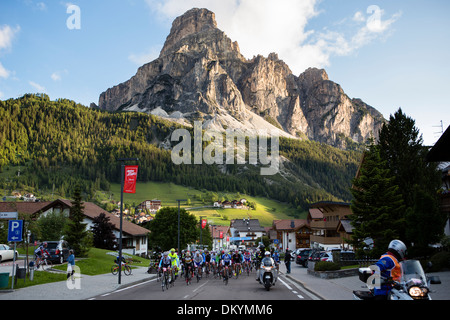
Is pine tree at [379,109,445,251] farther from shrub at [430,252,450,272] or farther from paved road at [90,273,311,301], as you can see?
paved road at [90,273,311,301]

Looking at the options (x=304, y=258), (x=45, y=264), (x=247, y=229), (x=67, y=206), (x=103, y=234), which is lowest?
(x=247, y=229)

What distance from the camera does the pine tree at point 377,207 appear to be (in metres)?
30.3

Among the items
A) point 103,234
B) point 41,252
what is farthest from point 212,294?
point 103,234

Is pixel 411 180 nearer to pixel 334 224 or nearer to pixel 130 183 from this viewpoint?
pixel 130 183

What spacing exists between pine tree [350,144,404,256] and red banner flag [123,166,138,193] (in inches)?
706

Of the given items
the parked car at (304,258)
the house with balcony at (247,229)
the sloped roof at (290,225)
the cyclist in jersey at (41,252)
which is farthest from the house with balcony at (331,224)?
the house with balcony at (247,229)

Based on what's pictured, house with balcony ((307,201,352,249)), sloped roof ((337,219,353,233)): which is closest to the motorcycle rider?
sloped roof ((337,219,353,233))

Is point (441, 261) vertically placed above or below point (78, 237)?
above

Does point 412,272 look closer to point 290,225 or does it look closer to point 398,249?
point 398,249

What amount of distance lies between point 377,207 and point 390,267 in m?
25.3

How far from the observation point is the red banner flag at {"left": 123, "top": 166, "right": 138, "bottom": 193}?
1020 inches

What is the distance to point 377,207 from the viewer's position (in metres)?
31.3
